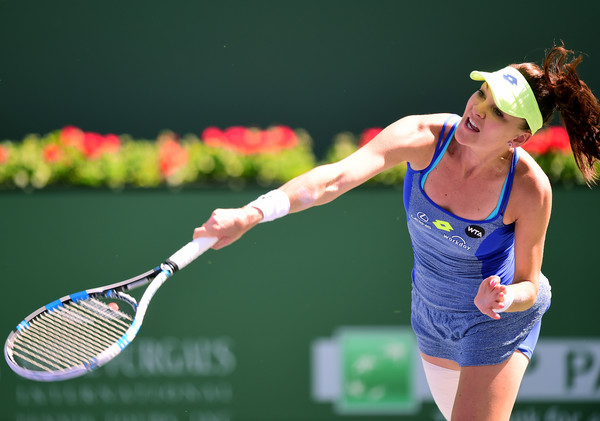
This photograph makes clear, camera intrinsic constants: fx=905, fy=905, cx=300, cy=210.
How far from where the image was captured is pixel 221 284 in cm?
467

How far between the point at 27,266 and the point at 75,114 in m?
1.92

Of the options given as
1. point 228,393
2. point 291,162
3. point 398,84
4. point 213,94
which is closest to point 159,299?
point 228,393

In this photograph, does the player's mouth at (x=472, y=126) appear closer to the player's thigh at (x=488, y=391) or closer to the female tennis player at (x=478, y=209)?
the female tennis player at (x=478, y=209)

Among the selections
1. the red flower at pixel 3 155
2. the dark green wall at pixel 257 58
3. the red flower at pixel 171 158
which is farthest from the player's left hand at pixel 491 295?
the dark green wall at pixel 257 58

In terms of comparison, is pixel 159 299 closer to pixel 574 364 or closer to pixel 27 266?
pixel 27 266

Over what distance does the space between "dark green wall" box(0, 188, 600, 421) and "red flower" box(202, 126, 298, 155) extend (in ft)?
0.89

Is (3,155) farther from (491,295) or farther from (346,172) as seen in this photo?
(491,295)

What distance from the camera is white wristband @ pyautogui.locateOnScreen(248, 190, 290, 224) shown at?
251 centimetres

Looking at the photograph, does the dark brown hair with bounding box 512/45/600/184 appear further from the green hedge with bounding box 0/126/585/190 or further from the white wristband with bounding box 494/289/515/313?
the green hedge with bounding box 0/126/585/190

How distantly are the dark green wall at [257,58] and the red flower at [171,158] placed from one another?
1.49 metres

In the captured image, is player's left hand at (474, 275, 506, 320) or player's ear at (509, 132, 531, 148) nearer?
player's left hand at (474, 275, 506, 320)

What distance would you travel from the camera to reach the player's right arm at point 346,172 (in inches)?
96.6

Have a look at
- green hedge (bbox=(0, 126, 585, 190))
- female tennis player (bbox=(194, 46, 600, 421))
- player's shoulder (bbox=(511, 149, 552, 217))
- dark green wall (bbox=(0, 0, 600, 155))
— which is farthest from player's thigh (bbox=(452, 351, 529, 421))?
dark green wall (bbox=(0, 0, 600, 155))

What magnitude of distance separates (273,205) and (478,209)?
780 millimetres
